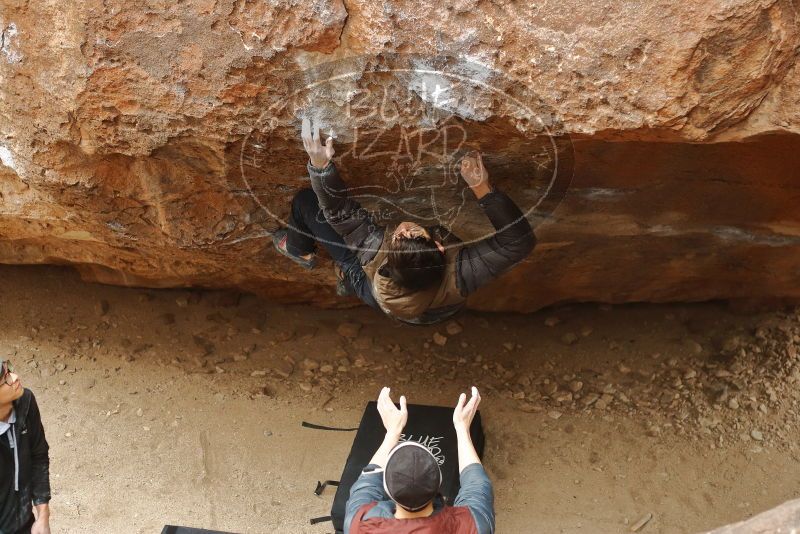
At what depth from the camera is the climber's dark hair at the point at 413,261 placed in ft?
7.22

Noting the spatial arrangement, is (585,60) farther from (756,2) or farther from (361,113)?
(361,113)

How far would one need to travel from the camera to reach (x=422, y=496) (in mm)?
1846

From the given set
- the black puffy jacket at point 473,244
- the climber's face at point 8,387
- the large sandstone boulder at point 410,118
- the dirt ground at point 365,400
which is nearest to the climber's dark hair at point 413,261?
the black puffy jacket at point 473,244

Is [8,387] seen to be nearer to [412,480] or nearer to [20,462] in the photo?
[20,462]

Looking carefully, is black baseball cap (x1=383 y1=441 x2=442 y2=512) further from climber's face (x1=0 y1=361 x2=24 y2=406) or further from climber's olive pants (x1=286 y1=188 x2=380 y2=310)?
climber's face (x1=0 y1=361 x2=24 y2=406)

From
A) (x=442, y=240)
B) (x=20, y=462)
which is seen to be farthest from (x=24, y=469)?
(x=442, y=240)

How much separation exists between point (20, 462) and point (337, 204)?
1.13 meters

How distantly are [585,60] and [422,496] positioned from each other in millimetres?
1097

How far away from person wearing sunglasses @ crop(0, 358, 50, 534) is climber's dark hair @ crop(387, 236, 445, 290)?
1.06 meters

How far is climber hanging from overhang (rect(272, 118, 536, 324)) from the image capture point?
7.30 ft

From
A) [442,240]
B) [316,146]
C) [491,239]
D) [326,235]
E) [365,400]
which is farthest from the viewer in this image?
[365,400]

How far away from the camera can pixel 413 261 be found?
220cm

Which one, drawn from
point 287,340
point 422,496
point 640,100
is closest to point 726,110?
point 640,100

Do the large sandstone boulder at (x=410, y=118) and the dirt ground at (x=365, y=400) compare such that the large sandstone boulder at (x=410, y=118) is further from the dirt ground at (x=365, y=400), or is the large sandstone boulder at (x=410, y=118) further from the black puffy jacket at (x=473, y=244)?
the dirt ground at (x=365, y=400)
